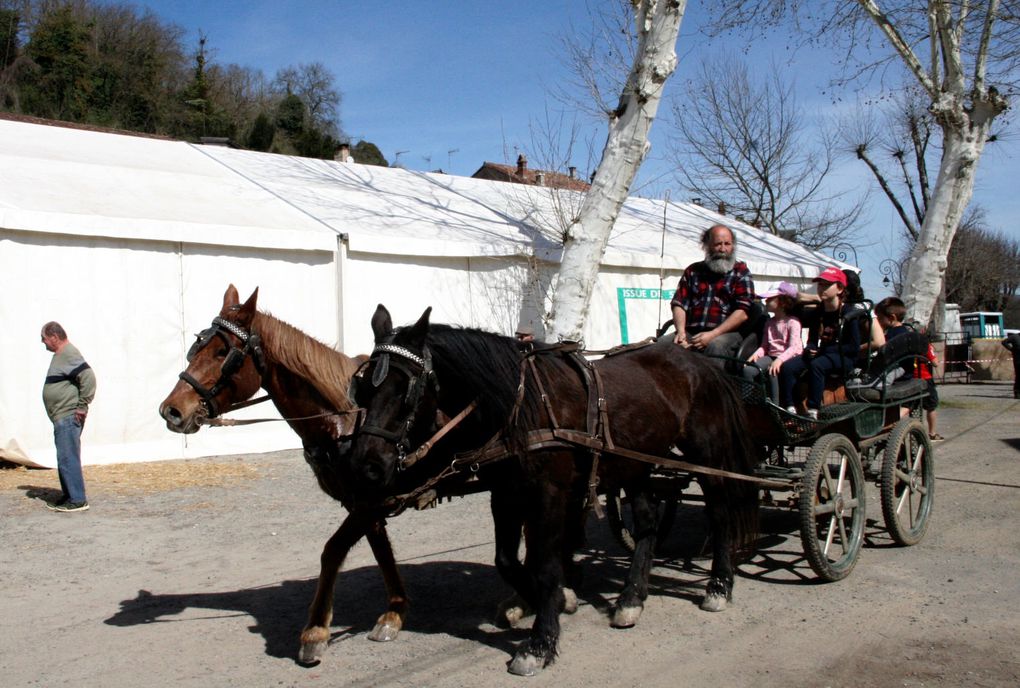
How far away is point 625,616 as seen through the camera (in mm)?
5016

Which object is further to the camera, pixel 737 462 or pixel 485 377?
pixel 737 462

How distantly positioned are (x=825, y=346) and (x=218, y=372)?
171 inches

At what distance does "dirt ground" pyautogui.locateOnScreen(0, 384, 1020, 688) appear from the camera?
14.3 feet

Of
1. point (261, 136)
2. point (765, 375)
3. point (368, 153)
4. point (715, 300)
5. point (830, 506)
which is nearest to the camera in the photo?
point (830, 506)

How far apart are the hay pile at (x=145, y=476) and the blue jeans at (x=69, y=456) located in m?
0.78

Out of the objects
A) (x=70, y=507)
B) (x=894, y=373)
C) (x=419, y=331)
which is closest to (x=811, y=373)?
(x=894, y=373)

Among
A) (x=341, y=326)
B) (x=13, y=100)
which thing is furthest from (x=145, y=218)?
(x=13, y=100)

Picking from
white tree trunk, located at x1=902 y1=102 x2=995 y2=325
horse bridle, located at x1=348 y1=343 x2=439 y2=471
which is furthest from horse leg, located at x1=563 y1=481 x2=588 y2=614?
white tree trunk, located at x1=902 y1=102 x2=995 y2=325

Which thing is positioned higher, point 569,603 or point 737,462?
point 737,462

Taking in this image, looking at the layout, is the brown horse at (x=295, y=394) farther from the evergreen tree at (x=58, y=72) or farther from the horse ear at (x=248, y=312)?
the evergreen tree at (x=58, y=72)

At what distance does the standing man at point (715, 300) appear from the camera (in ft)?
21.2

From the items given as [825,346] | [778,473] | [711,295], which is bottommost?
[778,473]

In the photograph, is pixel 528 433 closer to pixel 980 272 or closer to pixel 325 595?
pixel 325 595

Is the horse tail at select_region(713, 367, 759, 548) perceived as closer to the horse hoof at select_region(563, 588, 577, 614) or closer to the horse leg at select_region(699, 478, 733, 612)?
the horse leg at select_region(699, 478, 733, 612)
